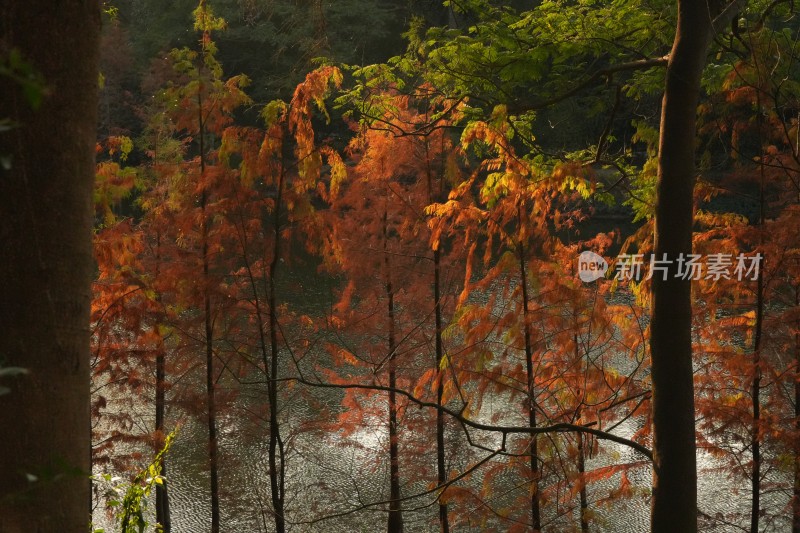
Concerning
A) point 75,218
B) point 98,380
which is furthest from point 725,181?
point 98,380

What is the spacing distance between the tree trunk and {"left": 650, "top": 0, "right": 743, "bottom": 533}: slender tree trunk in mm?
2404

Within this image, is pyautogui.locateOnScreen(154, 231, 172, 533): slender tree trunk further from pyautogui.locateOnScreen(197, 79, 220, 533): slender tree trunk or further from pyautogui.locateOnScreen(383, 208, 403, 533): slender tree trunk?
pyautogui.locateOnScreen(383, 208, 403, 533): slender tree trunk

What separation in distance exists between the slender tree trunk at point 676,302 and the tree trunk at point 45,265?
240 centimetres

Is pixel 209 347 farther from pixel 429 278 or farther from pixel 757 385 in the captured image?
pixel 757 385

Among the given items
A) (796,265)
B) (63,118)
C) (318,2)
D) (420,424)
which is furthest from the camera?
(420,424)

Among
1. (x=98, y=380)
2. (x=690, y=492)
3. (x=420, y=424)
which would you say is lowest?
(x=690, y=492)

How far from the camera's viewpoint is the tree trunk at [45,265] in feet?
3.43

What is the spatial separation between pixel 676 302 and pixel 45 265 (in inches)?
99.0

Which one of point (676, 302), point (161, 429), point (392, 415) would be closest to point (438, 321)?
point (392, 415)

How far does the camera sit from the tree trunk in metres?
1.05

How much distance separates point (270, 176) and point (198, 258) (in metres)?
1.14

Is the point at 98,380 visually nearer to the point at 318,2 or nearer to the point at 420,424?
the point at 420,424

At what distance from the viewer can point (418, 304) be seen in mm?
8469

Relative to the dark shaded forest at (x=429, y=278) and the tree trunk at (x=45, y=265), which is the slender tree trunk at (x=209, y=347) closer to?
A: the dark shaded forest at (x=429, y=278)
